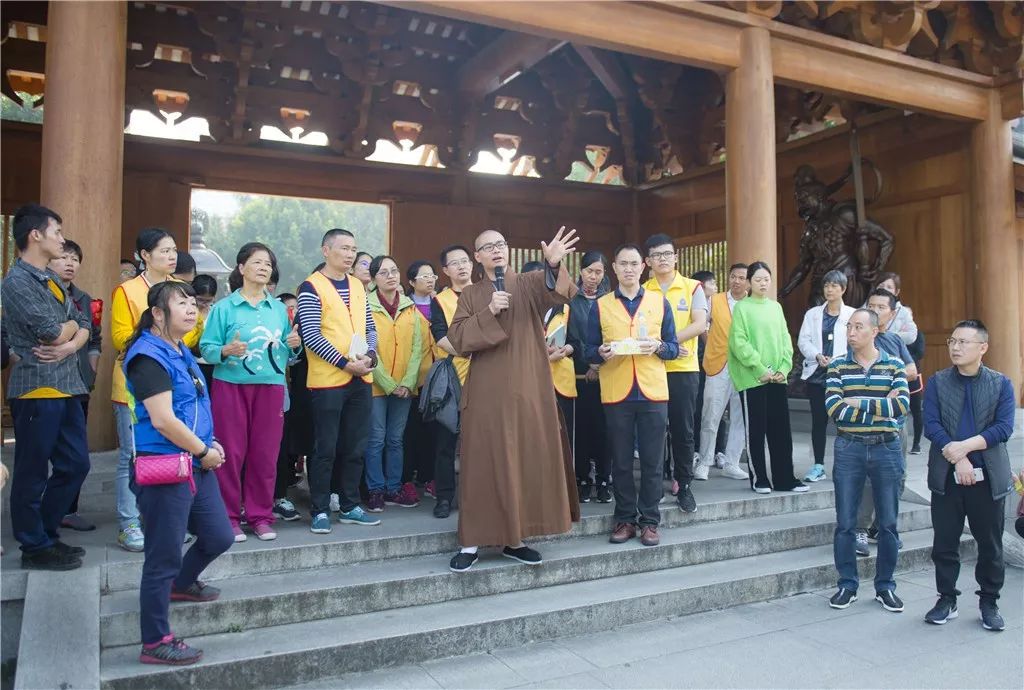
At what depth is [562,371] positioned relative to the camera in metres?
4.68

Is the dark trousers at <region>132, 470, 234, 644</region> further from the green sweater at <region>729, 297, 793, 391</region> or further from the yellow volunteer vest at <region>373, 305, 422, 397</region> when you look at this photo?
the green sweater at <region>729, 297, 793, 391</region>

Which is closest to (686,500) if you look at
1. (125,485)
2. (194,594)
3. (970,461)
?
(970,461)

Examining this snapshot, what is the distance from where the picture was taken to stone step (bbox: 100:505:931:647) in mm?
3092

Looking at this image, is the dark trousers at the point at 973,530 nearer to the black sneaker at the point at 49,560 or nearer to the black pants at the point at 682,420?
the black pants at the point at 682,420

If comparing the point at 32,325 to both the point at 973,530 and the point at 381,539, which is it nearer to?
the point at 381,539

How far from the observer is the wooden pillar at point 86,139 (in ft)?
14.4

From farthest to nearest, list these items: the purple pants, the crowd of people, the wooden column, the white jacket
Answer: the wooden column → the white jacket → the purple pants → the crowd of people

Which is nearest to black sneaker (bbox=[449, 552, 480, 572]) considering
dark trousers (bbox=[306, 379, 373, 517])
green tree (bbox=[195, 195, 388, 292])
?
dark trousers (bbox=[306, 379, 373, 517])

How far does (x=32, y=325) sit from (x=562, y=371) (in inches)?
110

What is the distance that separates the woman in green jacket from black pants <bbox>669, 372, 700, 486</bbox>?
600 mm

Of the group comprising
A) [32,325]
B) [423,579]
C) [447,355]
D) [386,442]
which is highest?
[32,325]

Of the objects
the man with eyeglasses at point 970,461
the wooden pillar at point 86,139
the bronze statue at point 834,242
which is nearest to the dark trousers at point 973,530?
the man with eyeglasses at point 970,461

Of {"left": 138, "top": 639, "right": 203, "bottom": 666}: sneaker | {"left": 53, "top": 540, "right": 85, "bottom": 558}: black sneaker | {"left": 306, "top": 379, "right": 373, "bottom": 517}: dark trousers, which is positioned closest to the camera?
{"left": 138, "top": 639, "right": 203, "bottom": 666}: sneaker

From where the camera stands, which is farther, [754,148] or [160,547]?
[754,148]
